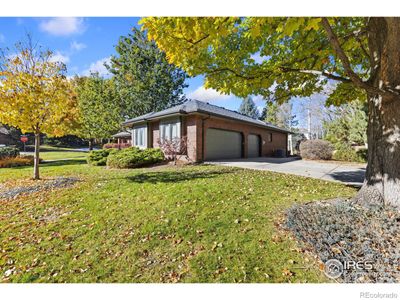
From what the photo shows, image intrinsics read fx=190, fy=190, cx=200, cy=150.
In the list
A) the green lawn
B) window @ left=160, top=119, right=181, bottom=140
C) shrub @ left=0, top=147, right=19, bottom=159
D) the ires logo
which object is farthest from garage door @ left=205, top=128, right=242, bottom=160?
shrub @ left=0, top=147, right=19, bottom=159

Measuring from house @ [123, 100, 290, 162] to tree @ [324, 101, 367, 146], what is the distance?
7.83m

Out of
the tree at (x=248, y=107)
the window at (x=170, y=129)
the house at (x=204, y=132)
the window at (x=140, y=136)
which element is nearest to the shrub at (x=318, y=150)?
the house at (x=204, y=132)

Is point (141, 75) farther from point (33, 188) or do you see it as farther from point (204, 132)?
point (33, 188)

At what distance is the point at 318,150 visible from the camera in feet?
53.2

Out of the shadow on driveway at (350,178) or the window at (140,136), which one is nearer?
the shadow on driveway at (350,178)

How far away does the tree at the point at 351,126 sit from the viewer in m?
17.7

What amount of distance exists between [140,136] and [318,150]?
15.1m

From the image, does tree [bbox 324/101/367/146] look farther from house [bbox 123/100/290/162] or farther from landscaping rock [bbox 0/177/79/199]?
landscaping rock [bbox 0/177/79/199]

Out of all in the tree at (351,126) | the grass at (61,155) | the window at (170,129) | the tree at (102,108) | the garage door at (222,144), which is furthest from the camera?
the tree at (102,108)

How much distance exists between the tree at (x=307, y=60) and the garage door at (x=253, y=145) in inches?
411

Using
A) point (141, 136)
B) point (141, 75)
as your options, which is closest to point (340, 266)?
point (141, 136)

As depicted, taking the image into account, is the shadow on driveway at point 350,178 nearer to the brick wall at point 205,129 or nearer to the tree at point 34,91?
the brick wall at point 205,129
